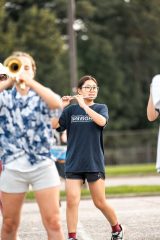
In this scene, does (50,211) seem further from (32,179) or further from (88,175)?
(88,175)

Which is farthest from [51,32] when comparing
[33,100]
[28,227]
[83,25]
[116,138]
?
[33,100]

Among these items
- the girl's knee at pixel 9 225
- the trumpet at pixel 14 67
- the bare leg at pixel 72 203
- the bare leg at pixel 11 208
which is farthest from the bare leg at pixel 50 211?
the bare leg at pixel 72 203

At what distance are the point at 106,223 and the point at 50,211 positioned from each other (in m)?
4.63

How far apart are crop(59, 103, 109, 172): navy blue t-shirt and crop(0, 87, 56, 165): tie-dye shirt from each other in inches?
84.7

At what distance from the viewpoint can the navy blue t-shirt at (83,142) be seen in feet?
26.1

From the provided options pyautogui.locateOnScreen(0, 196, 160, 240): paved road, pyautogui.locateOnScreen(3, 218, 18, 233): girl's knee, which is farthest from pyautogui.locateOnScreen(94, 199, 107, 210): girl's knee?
pyautogui.locateOnScreen(3, 218, 18, 233): girl's knee

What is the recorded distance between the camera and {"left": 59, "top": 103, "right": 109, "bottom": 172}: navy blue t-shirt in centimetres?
795

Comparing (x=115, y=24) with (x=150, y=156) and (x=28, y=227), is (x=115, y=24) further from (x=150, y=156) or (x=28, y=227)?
(x=28, y=227)

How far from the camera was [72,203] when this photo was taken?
26.1 ft

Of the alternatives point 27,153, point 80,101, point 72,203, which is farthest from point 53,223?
point 80,101

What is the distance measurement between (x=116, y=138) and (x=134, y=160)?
1.60 meters

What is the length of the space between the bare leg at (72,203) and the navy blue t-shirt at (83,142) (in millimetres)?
159

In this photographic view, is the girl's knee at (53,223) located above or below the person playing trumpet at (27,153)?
below

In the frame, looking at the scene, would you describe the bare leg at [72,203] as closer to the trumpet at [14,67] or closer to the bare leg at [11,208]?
the bare leg at [11,208]
